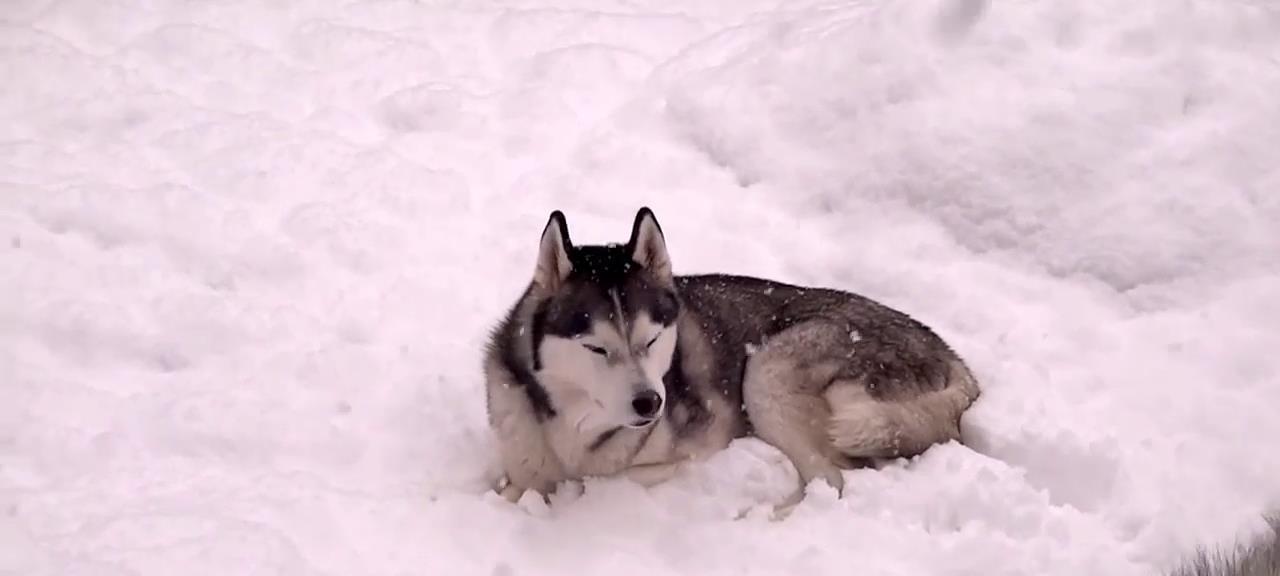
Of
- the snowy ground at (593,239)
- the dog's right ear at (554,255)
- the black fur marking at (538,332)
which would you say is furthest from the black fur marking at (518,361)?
the snowy ground at (593,239)

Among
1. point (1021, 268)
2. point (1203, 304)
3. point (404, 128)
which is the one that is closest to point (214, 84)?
point (404, 128)

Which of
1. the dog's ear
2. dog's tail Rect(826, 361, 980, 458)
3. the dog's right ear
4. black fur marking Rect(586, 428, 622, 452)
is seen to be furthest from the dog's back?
the dog's right ear

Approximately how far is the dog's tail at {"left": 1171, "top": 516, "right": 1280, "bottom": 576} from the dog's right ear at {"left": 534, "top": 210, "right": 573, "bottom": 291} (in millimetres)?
2315

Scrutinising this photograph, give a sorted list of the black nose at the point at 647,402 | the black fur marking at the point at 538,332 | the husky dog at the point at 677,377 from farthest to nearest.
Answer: the black fur marking at the point at 538,332 → the husky dog at the point at 677,377 → the black nose at the point at 647,402

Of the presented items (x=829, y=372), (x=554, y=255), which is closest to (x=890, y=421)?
(x=829, y=372)

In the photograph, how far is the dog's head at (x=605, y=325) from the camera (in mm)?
3756

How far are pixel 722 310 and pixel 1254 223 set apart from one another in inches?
114

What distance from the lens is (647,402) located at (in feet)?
12.1

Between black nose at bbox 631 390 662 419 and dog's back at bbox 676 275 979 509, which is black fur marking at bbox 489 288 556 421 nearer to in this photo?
black nose at bbox 631 390 662 419

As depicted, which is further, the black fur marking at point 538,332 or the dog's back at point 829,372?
the dog's back at point 829,372

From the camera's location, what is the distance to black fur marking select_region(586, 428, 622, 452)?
4.09 metres

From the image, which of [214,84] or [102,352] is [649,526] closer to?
[102,352]

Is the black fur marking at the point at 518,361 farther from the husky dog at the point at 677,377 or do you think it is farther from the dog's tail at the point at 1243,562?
the dog's tail at the point at 1243,562

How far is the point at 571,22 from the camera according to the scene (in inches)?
327
